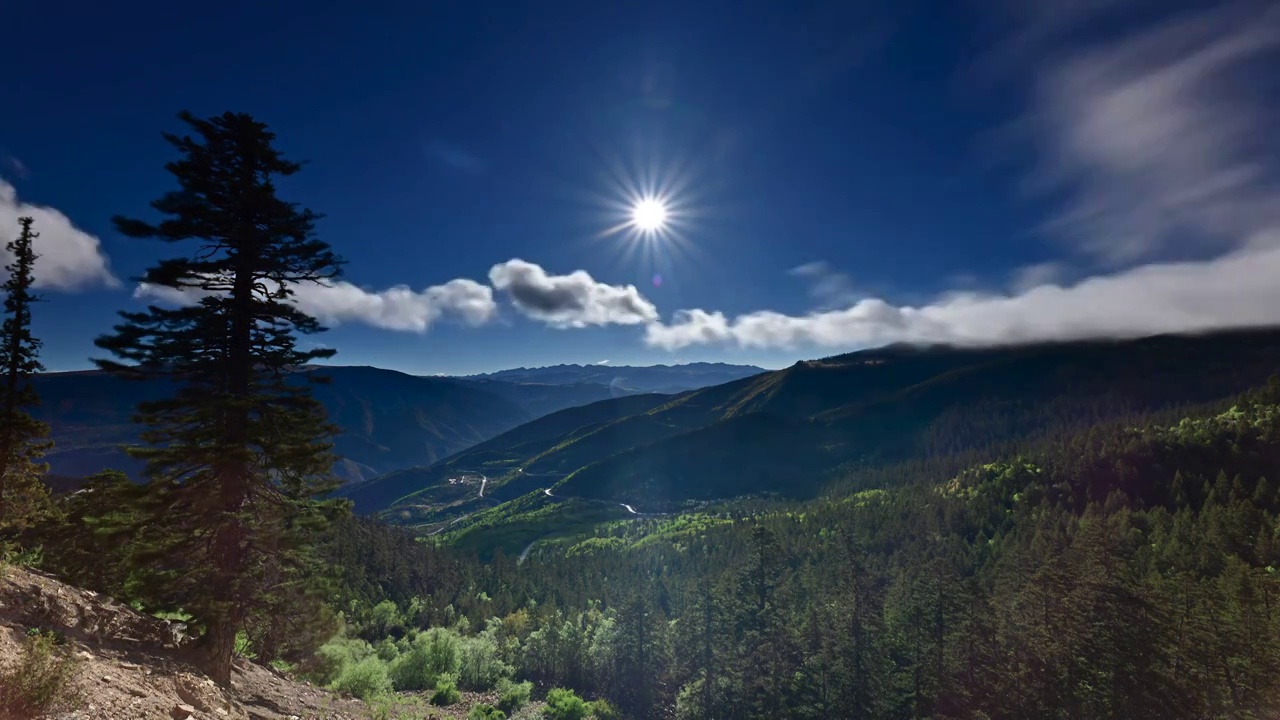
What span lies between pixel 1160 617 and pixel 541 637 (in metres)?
87.8

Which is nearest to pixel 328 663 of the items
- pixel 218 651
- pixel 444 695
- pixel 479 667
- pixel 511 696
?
pixel 218 651

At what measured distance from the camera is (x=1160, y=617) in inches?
2286

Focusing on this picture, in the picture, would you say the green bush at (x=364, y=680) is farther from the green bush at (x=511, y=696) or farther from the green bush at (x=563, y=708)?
the green bush at (x=511, y=696)

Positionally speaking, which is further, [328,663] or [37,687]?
[328,663]

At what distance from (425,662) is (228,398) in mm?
65107

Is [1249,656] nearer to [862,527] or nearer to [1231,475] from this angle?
[862,527]

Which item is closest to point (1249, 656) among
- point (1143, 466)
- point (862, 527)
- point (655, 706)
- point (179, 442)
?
point (655, 706)

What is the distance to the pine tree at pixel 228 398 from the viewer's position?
20.3m

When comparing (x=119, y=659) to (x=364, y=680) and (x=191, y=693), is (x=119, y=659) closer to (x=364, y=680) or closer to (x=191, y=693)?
(x=191, y=693)

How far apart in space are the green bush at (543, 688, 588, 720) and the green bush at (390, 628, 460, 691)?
51.2ft


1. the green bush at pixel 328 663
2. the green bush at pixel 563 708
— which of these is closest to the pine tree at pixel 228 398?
the green bush at pixel 328 663

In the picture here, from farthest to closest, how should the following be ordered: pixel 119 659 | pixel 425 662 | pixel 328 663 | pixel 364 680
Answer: pixel 425 662
pixel 364 680
pixel 328 663
pixel 119 659

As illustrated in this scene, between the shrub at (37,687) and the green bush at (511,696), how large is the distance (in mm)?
66231

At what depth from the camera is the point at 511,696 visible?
233 ft
